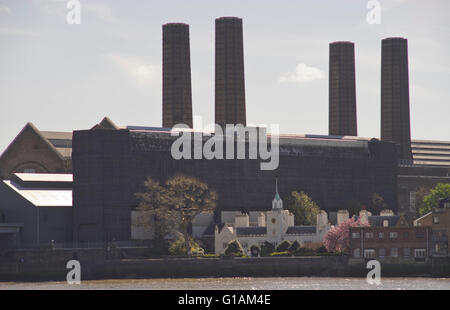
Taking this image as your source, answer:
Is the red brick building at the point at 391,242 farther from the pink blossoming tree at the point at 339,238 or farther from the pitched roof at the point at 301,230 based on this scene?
the pitched roof at the point at 301,230

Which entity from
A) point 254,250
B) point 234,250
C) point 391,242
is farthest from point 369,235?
point 254,250

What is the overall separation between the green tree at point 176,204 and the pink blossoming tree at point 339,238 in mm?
17721

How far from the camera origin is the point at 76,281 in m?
167

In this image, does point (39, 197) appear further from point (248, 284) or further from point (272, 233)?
point (248, 284)

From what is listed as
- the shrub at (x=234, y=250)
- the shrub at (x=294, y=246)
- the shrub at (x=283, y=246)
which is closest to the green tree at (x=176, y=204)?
the shrub at (x=234, y=250)

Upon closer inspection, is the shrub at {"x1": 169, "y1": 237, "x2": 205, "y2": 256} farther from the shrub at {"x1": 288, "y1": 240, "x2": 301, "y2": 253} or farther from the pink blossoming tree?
the pink blossoming tree

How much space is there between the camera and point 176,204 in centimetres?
18588

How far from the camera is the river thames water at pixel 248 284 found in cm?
14525

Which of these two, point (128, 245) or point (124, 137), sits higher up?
point (124, 137)

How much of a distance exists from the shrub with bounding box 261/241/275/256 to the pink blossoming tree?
7711mm
